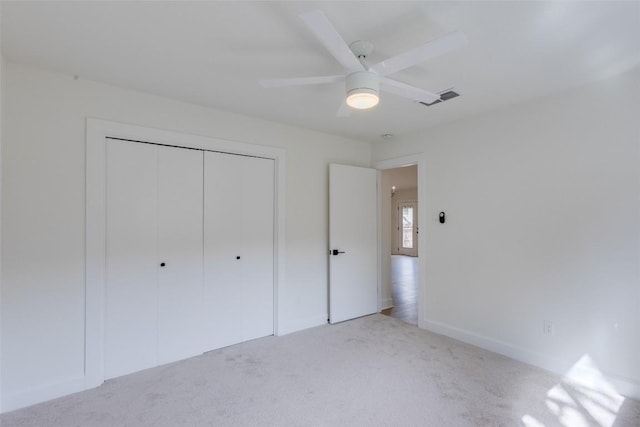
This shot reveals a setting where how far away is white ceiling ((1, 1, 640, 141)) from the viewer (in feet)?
5.44

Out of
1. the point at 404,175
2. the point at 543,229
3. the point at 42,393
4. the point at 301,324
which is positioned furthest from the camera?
the point at 404,175

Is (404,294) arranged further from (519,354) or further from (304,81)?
(304,81)

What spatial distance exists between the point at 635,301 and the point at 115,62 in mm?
4198

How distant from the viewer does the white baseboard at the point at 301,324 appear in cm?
357

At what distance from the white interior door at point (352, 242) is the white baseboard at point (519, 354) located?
34.4 inches

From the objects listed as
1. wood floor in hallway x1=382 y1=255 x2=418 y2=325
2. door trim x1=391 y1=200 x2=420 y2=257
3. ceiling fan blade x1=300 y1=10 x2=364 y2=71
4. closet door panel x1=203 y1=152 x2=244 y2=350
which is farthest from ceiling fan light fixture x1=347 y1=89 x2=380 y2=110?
door trim x1=391 y1=200 x2=420 y2=257

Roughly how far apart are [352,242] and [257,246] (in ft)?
4.29

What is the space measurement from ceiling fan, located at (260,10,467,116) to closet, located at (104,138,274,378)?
4.91ft

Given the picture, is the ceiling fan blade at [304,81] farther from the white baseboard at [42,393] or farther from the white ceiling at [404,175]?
Result: the white ceiling at [404,175]

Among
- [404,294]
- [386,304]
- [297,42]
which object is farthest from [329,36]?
[404,294]

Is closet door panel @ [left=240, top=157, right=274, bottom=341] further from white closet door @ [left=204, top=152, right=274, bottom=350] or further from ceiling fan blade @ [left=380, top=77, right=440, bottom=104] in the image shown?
ceiling fan blade @ [left=380, top=77, right=440, bottom=104]

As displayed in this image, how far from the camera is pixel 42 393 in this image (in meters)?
2.26

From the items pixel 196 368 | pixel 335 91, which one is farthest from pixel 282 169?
pixel 196 368

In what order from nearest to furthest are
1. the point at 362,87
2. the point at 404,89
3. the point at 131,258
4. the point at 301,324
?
1. the point at 362,87
2. the point at 404,89
3. the point at 131,258
4. the point at 301,324
